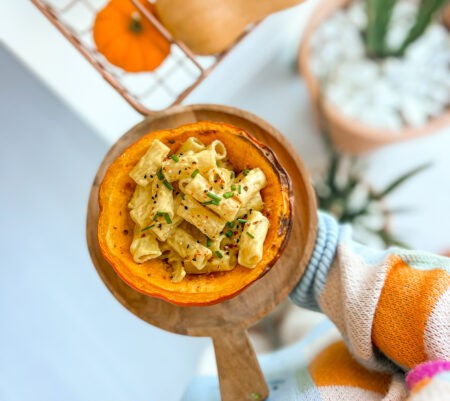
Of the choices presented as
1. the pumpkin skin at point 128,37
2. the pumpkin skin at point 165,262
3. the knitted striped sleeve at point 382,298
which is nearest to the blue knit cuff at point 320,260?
the knitted striped sleeve at point 382,298

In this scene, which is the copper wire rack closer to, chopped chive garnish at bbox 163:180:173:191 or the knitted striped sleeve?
chopped chive garnish at bbox 163:180:173:191

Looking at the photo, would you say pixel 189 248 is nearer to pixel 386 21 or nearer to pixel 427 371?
pixel 427 371

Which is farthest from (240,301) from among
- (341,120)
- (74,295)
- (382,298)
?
(341,120)

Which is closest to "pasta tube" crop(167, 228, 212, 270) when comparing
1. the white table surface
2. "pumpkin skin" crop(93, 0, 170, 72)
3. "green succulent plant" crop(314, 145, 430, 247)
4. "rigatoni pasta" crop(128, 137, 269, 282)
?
"rigatoni pasta" crop(128, 137, 269, 282)

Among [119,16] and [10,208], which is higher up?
[119,16]

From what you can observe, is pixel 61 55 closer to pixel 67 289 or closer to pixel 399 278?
pixel 67 289

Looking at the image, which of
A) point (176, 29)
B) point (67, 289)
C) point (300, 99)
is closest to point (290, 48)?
point (300, 99)

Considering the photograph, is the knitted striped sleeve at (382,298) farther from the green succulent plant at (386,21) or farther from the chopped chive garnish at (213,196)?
the green succulent plant at (386,21)
